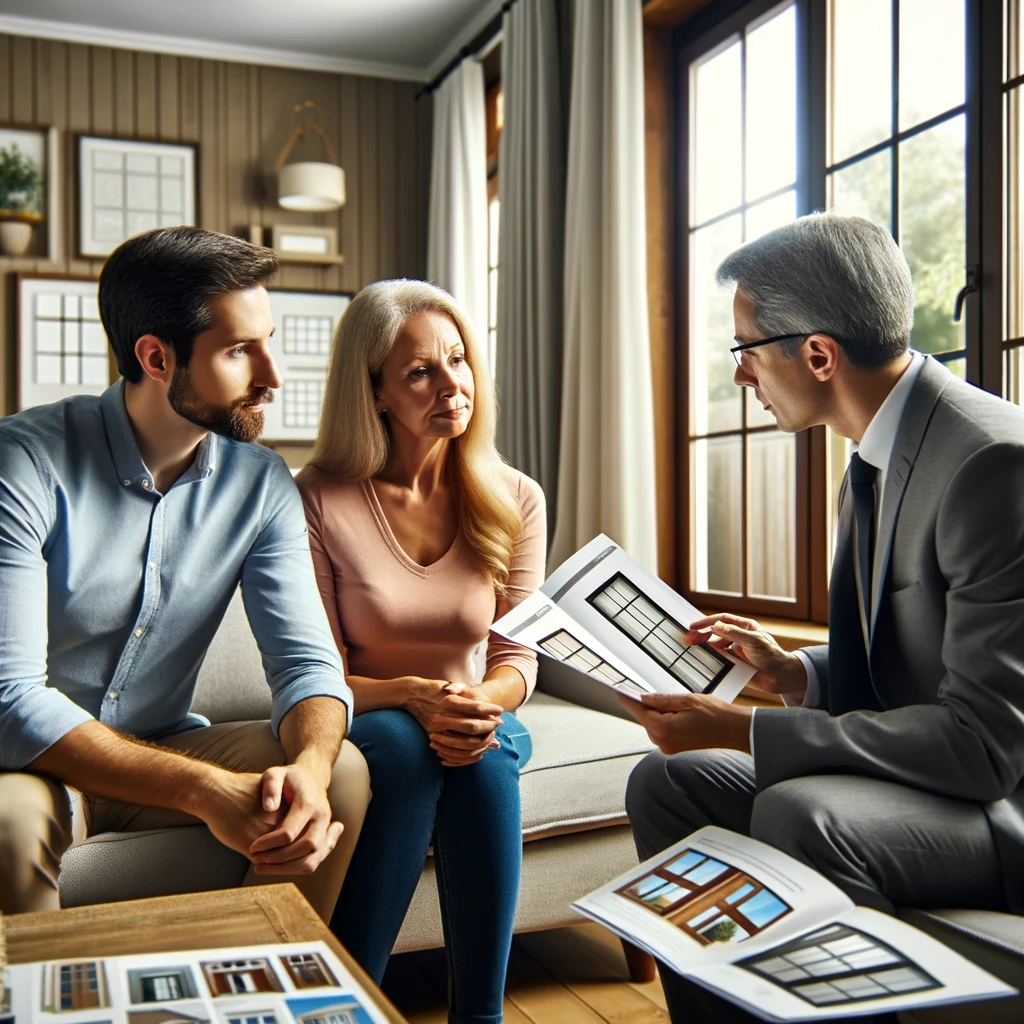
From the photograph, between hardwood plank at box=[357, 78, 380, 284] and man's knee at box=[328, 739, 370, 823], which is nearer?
man's knee at box=[328, 739, 370, 823]

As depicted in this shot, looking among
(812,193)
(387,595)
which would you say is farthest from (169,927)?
(812,193)

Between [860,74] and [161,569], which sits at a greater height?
[860,74]

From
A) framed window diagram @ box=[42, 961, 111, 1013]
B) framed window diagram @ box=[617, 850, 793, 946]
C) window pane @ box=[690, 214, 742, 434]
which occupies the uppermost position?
window pane @ box=[690, 214, 742, 434]

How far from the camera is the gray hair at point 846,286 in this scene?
130 centimetres

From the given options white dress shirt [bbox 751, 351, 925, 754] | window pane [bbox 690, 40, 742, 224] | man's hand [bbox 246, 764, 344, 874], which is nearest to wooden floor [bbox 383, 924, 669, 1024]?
man's hand [bbox 246, 764, 344, 874]

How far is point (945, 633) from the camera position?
1.15 meters

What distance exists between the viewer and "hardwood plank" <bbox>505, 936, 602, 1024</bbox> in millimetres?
1784

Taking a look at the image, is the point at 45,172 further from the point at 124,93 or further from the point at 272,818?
the point at 272,818

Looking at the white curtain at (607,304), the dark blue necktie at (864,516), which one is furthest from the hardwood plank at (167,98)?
the dark blue necktie at (864,516)

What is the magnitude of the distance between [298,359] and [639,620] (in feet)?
11.9

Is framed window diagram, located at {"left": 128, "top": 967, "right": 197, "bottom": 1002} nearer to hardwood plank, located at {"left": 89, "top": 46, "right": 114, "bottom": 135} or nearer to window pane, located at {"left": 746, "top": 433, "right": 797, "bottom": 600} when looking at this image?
window pane, located at {"left": 746, "top": 433, "right": 797, "bottom": 600}

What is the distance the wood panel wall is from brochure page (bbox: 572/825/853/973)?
418 cm

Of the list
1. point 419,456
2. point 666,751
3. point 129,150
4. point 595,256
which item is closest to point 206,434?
point 419,456

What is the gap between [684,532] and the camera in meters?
3.35
